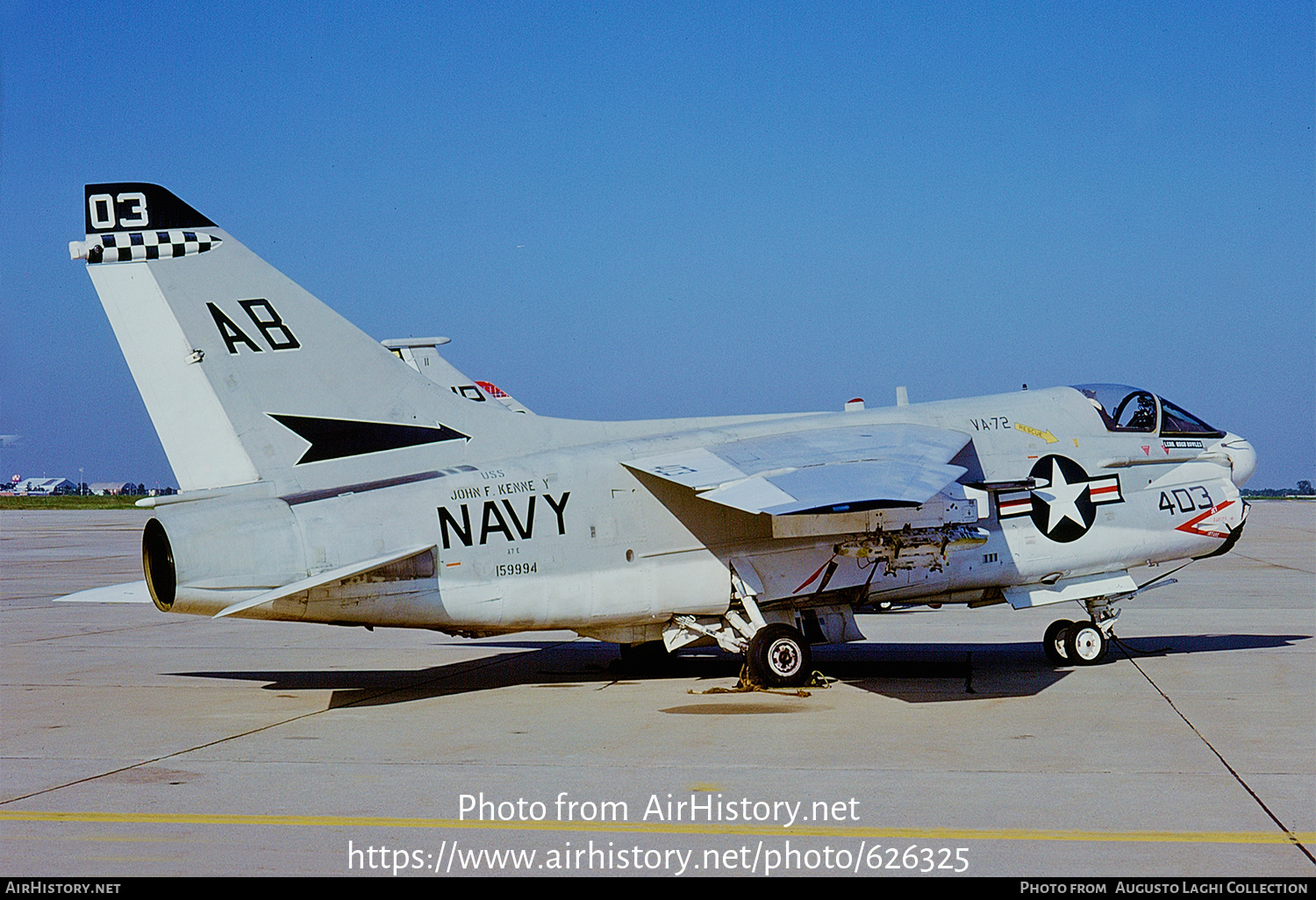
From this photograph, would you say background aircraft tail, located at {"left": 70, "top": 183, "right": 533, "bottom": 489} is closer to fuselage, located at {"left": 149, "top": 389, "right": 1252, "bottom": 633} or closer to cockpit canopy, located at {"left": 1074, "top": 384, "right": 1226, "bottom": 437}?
fuselage, located at {"left": 149, "top": 389, "right": 1252, "bottom": 633}

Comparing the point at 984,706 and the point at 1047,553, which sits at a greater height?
the point at 1047,553

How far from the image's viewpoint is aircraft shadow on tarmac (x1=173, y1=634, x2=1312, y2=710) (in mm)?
12461

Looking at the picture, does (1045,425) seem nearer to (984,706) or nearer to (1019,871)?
(984,706)

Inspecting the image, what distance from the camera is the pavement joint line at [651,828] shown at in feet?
21.7

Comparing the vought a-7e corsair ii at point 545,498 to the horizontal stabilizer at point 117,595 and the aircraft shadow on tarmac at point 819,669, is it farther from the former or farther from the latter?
the aircraft shadow on tarmac at point 819,669

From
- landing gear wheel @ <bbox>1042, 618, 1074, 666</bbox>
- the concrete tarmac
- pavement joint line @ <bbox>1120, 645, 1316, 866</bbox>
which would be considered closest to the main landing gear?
landing gear wheel @ <bbox>1042, 618, 1074, 666</bbox>

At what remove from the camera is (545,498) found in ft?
38.7

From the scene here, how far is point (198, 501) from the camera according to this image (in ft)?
35.4

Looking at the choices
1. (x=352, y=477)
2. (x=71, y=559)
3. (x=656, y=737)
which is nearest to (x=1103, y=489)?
(x=656, y=737)

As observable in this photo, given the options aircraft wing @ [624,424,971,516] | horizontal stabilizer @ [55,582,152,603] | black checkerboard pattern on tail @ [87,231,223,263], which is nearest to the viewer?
aircraft wing @ [624,424,971,516]

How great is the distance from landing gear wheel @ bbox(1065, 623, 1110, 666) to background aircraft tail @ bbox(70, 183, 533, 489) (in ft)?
24.6

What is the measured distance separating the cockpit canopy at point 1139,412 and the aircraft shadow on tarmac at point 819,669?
2740 millimetres

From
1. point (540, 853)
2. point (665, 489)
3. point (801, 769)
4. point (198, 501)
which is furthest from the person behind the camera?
point (665, 489)
